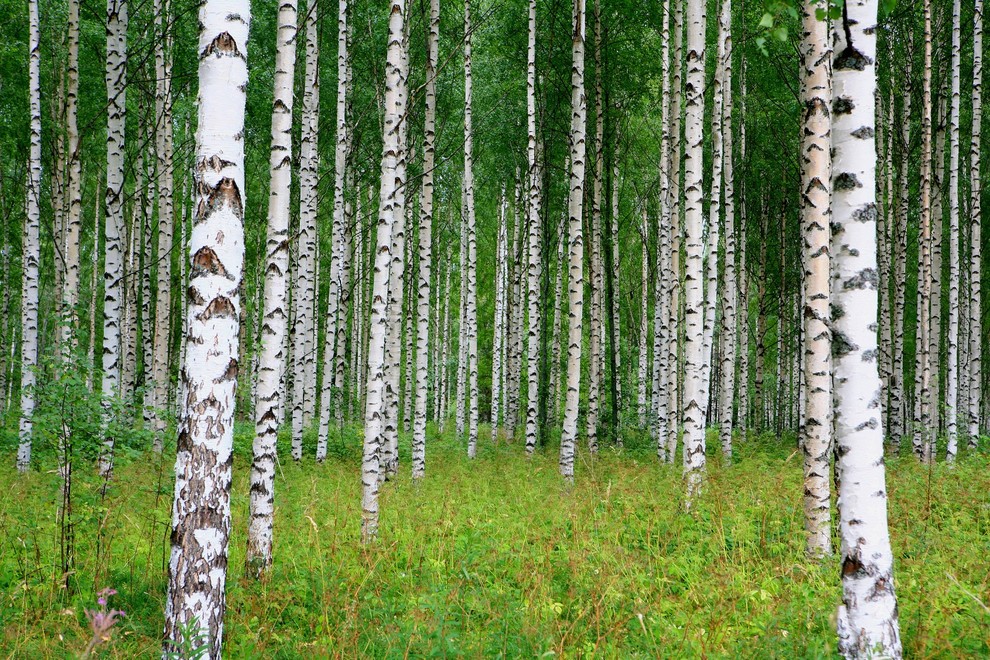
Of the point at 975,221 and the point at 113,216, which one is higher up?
the point at 975,221

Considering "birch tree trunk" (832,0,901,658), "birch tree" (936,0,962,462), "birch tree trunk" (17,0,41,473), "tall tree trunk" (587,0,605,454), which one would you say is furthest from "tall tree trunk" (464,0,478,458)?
"birch tree" (936,0,962,462)

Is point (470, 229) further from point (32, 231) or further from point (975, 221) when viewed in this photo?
point (975, 221)

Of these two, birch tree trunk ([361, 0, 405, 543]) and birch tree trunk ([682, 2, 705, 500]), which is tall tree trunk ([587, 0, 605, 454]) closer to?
birch tree trunk ([682, 2, 705, 500])

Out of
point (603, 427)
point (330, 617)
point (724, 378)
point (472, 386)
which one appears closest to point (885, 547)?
point (330, 617)

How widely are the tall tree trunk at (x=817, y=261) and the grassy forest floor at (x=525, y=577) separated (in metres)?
0.48

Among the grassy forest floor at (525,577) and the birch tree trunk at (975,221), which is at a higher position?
the birch tree trunk at (975,221)

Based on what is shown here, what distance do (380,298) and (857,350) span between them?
4536 millimetres

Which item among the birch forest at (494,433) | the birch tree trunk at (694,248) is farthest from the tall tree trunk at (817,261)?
the birch tree trunk at (694,248)

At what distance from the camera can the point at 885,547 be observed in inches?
136

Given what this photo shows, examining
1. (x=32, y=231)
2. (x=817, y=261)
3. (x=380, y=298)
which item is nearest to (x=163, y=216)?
(x=32, y=231)

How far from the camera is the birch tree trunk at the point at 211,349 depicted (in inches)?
131

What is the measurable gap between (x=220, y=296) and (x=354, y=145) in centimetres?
1499

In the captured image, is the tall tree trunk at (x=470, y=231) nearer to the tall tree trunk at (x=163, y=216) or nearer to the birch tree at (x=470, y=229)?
the birch tree at (x=470, y=229)

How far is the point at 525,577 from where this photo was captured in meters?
5.32
